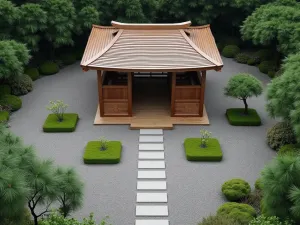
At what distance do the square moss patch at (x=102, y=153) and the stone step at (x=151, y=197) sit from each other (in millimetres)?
2482

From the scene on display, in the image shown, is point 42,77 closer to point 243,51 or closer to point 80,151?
point 80,151

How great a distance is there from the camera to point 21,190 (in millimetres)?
9859

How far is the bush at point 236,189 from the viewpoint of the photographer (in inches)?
608

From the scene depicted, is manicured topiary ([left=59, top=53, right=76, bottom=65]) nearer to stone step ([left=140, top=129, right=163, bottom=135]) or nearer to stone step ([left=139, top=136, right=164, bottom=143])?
stone step ([left=140, top=129, right=163, bottom=135])

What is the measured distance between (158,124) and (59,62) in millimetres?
10378

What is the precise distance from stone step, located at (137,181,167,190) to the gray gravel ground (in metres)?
0.22

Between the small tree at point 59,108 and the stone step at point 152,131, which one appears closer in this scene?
the stone step at point 152,131

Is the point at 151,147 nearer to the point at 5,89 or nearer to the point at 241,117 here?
the point at 241,117

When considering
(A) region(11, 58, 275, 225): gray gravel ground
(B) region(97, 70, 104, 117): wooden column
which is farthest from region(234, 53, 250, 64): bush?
(B) region(97, 70, 104, 117): wooden column

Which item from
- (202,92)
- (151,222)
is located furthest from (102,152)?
(202,92)

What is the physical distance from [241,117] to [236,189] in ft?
21.0

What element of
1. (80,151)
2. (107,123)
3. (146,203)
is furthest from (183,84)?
(146,203)

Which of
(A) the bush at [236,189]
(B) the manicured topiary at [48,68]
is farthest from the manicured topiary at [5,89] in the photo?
(A) the bush at [236,189]

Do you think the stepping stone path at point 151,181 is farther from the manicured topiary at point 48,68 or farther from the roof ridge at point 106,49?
the manicured topiary at point 48,68
